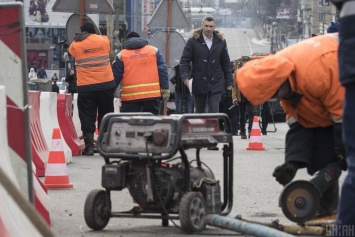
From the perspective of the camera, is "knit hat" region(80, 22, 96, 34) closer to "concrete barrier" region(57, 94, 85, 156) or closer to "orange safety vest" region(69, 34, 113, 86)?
"orange safety vest" region(69, 34, 113, 86)

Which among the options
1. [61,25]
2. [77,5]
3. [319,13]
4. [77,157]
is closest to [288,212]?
[77,157]

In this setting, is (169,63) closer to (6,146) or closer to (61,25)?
(6,146)

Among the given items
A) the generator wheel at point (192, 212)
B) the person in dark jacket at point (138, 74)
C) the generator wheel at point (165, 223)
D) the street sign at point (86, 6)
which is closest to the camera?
the generator wheel at point (192, 212)

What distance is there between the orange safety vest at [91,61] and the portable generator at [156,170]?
24.8 ft

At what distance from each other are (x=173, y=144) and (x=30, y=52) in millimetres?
95227

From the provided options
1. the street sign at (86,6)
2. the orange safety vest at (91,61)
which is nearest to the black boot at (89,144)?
the orange safety vest at (91,61)

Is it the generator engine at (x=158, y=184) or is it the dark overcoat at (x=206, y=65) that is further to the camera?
the dark overcoat at (x=206, y=65)

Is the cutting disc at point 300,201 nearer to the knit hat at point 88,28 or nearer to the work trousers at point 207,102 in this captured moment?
the knit hat at point 88,28

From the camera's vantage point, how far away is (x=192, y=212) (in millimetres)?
7980

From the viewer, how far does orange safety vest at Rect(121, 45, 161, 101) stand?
50.7 feet

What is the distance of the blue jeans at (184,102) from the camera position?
91.0ft

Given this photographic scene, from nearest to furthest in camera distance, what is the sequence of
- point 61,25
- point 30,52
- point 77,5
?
point 77,5 < point 61,25 < point 30,52

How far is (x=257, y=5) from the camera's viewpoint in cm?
16438

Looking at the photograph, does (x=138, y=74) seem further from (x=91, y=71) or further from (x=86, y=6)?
(x=86, y=6)
